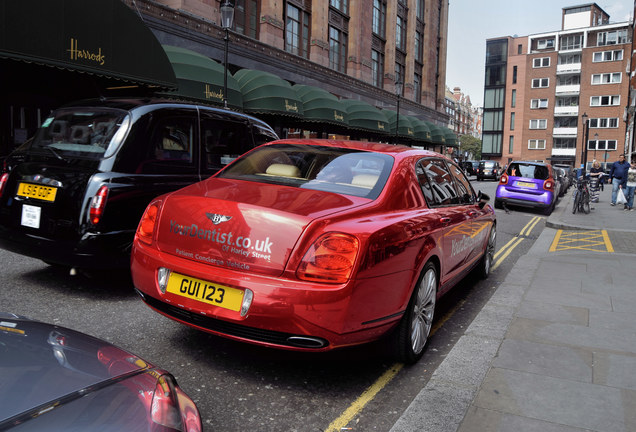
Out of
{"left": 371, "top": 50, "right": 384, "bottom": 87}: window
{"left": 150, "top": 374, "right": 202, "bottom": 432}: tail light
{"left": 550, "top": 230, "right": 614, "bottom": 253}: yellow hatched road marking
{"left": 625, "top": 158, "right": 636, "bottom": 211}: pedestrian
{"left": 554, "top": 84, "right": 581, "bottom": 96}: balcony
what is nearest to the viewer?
{"left": 150, "top": 374, "right": 202, "bottom": 432}: tail light

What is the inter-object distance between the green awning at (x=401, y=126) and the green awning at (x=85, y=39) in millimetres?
19717

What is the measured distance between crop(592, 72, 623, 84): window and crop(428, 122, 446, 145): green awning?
43281 millimetres

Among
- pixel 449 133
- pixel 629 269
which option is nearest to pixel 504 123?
pixel 449 133

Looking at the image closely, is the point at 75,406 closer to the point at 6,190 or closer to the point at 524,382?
the point at 524,382

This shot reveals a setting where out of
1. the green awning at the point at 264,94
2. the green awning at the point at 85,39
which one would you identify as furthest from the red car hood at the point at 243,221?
the green awning at the point at 264,94

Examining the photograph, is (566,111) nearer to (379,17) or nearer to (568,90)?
(568,90)

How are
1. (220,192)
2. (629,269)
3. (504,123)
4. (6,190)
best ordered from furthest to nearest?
(504,123)
(629,269)
(6,190)
(220,192)

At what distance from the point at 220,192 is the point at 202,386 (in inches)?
47.2

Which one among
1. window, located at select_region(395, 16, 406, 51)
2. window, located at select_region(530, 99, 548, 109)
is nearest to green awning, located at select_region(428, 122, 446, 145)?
window, located at select_region(395, 16, 406, 51)

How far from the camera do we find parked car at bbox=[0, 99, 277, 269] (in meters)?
4.12

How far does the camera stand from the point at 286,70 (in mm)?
22812

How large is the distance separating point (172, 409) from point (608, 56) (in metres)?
83.8

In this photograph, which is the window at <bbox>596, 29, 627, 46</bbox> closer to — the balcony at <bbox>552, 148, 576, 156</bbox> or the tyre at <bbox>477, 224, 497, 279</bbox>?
the balcony at <bbox>552, 148, 576, 156</bbox>

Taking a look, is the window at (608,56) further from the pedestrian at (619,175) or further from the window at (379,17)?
the pedestrian at (619,175)
